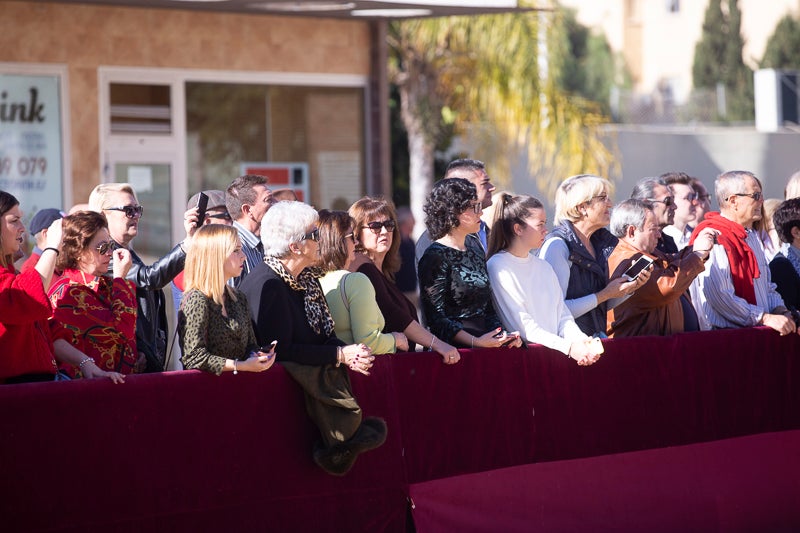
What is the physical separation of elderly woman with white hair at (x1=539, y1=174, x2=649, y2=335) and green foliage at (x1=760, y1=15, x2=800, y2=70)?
4616 cm

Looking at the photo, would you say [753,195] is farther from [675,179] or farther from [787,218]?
[675,179]

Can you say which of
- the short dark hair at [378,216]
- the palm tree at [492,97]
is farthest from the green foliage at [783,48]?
the short dark hair at [378,216]

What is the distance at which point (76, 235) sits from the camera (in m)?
6.75

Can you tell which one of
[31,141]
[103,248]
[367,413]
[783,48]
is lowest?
[367,413]

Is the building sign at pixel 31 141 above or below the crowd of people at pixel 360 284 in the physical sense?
above

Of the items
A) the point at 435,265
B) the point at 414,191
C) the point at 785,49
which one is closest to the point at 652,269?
the point at 435,265

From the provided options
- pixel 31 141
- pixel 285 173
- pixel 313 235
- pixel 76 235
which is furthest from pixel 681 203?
pixel 31 141

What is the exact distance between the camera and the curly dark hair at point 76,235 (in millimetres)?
6742

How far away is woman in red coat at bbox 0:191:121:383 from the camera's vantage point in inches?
234

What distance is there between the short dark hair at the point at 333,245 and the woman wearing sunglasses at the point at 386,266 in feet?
0.74

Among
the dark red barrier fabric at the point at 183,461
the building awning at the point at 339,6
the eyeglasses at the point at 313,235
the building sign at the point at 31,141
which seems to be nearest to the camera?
the dark red barrier fabric at the point at 183,461

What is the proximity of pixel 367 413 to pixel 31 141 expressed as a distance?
780 centimetres

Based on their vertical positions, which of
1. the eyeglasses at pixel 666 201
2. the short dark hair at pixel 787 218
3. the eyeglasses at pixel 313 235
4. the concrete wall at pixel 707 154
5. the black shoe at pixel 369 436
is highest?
the concrete wall at pixel 707 154

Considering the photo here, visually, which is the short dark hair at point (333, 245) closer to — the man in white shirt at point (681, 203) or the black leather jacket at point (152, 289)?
the black leather jacket at point (152, 289)
